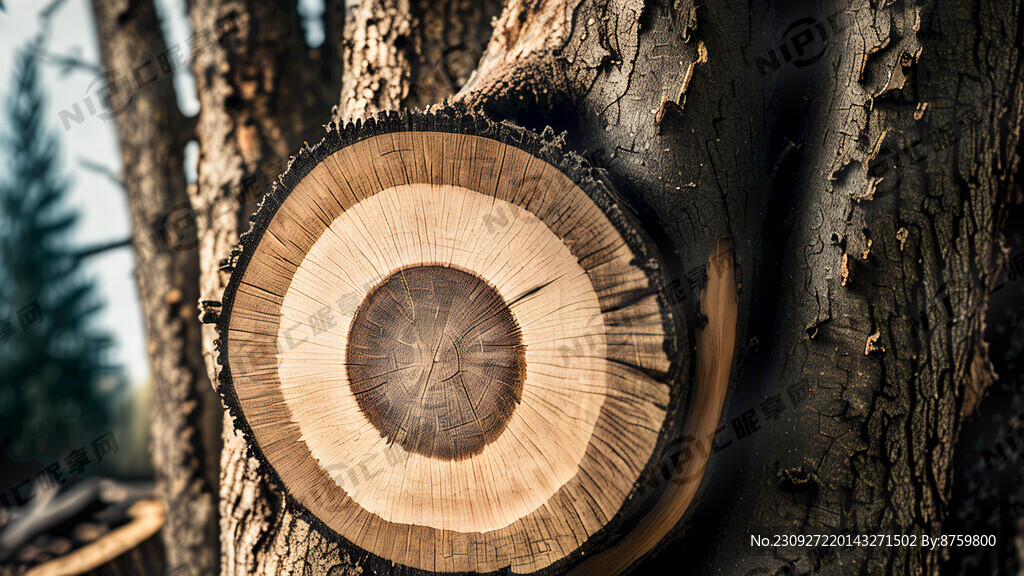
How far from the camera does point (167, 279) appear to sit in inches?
98.0

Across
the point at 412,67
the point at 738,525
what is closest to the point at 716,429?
the point at 738,525

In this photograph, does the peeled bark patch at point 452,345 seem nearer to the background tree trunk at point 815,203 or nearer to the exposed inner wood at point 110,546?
the background tree trunk at point 815,203

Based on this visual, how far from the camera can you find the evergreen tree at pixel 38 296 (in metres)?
3.50

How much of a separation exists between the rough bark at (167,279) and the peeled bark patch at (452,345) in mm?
1532

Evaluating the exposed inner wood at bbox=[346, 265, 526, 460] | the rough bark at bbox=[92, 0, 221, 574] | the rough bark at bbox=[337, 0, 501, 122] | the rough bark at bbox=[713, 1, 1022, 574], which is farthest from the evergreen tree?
the rough bark at bbox=[713, 1, 1022, 574]

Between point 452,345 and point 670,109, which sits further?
point 670,109

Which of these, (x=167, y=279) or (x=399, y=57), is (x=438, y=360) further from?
(x=167, y=279)

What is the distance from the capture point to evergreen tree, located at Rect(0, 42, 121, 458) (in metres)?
3.50

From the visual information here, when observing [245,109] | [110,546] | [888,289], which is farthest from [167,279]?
[888,289]

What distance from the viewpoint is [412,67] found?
1.73 meters

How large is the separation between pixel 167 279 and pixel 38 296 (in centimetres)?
199

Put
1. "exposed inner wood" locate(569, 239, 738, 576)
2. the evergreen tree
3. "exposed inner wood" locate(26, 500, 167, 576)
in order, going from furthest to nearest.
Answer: the evergreen tree < "exposed inner wood" locate(26, 500, 167, 576) < "exposed inner wood" locate(569, 239, 738, 576)

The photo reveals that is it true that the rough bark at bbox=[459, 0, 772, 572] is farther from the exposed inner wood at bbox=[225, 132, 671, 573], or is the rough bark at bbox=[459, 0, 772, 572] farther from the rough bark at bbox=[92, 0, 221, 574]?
the rough bark at bbox=[92, 0, 221, 574]

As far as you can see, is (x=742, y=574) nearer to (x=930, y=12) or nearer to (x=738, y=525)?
(x=738, y=525)
